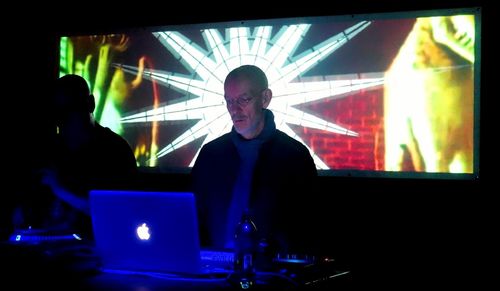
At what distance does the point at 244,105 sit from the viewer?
299 cm

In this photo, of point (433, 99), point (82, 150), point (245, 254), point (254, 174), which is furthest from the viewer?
point (433, 99)

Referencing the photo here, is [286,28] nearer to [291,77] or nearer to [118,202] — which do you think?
[291,77]

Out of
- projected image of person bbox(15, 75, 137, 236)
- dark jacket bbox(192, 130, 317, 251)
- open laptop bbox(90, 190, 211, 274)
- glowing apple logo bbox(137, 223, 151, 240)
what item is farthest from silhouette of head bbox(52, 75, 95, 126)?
glowing apple logo bbox(137, 223, 151, 240)

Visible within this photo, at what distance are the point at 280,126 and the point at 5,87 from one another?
2.14 meters

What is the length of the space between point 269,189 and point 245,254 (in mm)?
999

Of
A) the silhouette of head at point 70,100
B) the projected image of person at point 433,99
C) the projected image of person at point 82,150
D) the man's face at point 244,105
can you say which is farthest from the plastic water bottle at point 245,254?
the projected image of person at point 433,99

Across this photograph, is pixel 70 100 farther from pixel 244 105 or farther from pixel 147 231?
pixel 147 231

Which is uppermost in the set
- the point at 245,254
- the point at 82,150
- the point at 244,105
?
the point at 244,105

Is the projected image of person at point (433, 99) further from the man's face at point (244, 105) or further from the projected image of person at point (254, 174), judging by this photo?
the man's face at point (244, 105)

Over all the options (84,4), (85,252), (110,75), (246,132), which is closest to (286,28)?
(246,132)

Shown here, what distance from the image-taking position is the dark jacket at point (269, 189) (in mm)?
2879

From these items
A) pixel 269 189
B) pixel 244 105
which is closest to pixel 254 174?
pixel 269 189

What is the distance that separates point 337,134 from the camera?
3.50 metres

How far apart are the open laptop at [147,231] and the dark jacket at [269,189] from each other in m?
0.84
